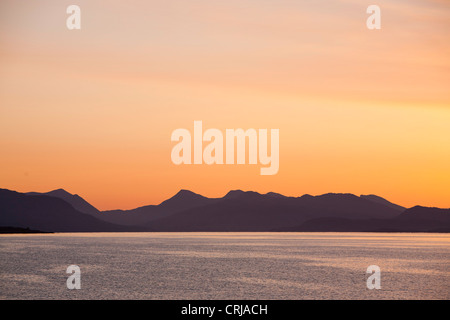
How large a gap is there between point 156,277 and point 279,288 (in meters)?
23.2

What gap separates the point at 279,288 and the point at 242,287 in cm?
500

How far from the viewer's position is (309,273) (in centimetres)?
10175

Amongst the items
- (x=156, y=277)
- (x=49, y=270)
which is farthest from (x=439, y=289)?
(x=49, y=270)

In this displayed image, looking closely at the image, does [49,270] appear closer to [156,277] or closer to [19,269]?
[19,269]

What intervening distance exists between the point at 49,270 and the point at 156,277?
25.7 m
